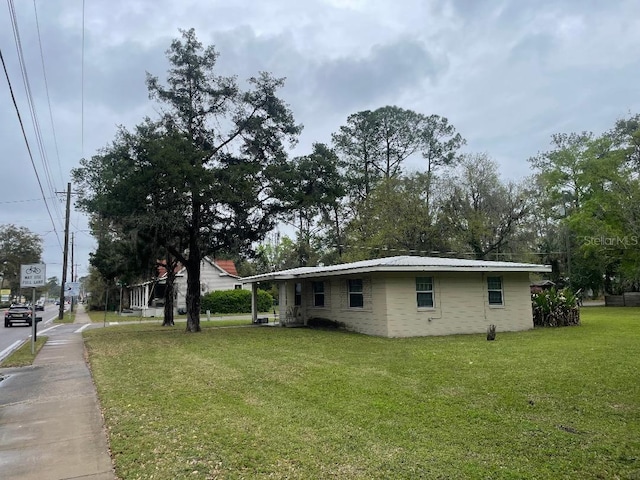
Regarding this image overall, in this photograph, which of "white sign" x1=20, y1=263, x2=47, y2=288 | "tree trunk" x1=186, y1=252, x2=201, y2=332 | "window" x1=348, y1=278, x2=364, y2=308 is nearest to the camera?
"white sign" x1=20, y1=263, x2=47, y2=288

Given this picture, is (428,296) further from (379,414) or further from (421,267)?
(379,414)

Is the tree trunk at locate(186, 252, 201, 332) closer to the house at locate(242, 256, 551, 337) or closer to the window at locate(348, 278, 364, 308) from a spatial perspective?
the house at locate(242, 256, 551, 337)

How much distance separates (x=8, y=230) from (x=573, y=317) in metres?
72.7

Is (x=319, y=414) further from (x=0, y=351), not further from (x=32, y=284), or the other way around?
(x=0, y=351)

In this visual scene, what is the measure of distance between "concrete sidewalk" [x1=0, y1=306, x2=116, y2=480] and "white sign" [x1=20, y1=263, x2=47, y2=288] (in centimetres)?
395

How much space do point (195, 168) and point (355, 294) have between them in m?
7.38

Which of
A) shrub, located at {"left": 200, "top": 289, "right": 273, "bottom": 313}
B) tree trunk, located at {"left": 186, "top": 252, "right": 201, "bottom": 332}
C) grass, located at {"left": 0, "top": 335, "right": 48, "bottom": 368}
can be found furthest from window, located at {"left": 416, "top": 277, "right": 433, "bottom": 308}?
shrub, located at {"left": 200, "top": 289, "right": 273, "bottom": 313}

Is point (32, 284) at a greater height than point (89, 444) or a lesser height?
greater

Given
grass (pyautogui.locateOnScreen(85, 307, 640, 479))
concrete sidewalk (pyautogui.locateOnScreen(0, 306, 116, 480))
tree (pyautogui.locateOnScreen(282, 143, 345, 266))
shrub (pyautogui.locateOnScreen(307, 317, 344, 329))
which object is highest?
tree (pyautogui.locateOnScreen(282, 143, 345, 266))

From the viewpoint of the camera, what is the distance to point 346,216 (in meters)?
40.7

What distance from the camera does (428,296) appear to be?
16469mm

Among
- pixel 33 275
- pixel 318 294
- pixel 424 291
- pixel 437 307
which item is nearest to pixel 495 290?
pixel 437 307

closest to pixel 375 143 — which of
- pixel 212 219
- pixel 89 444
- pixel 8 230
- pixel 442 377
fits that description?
pixel 212 219

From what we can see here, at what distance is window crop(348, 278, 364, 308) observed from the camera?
17.2 metres
